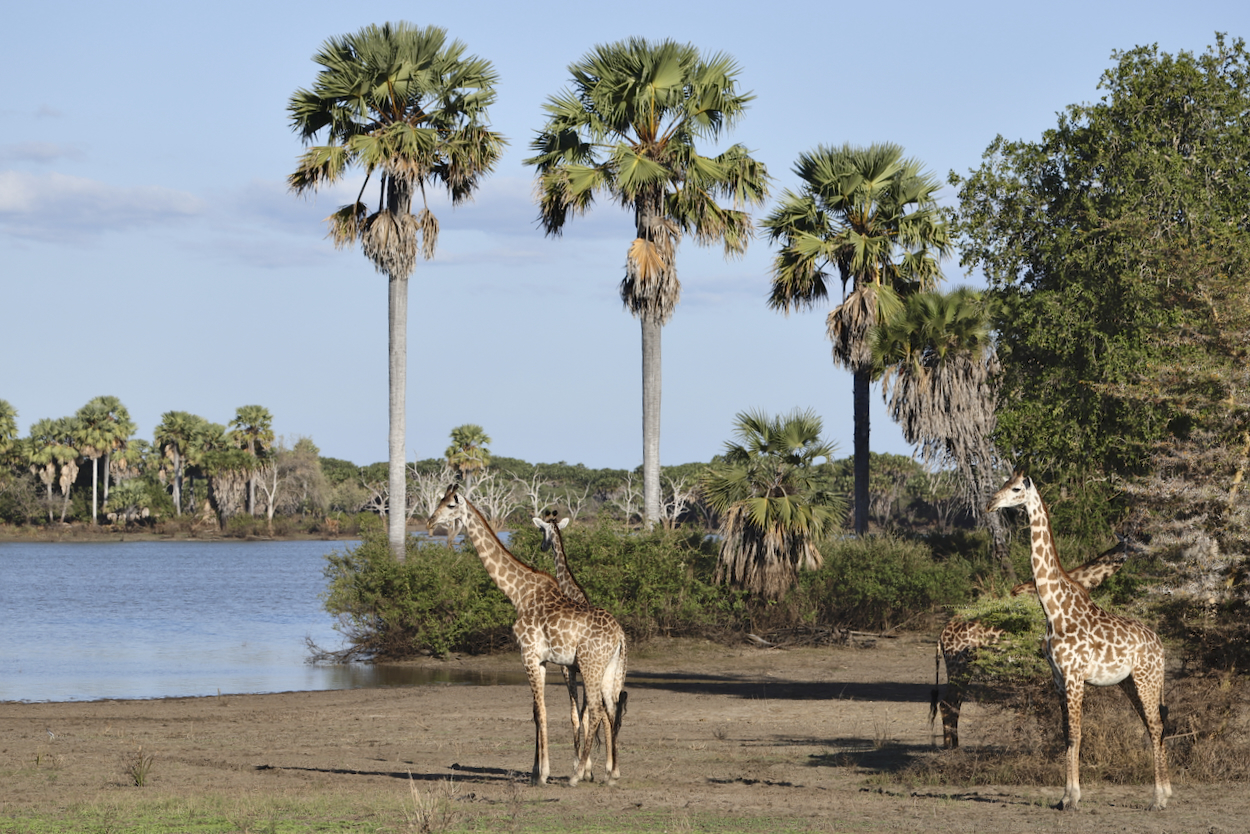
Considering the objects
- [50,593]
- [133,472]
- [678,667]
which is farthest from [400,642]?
Answer: [133,472]

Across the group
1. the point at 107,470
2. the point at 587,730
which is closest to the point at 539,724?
the point at 587,730

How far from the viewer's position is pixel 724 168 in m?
30.8

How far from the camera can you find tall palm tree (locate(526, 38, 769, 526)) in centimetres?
2967

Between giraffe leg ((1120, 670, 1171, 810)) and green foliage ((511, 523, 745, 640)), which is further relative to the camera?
green foliage ((511, 523, 745, 640))

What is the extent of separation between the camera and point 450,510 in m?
12.9

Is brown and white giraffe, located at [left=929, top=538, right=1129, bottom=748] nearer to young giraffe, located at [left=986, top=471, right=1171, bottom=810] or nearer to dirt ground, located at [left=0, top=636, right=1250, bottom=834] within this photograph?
dirt ground, located at [left=0, top=636, right=1250, bottom=834]

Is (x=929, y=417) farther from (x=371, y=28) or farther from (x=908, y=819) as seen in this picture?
(x=908, y=819)

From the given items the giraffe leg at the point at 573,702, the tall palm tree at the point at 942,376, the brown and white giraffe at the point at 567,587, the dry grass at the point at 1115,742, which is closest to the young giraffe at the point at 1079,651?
the dry grass at the point at 1115,742

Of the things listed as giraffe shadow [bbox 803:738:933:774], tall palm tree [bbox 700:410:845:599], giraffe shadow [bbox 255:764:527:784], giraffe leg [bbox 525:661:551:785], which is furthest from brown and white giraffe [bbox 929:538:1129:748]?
tall palm tree [bbox 700:410:845:599]

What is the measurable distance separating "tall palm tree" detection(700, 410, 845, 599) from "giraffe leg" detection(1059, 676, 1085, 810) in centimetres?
1507

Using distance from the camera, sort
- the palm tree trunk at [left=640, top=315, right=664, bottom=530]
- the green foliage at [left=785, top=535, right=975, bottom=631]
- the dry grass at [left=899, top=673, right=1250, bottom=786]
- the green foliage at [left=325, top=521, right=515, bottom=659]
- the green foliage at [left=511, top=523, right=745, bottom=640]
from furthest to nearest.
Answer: the palm tree trunk at [left=640, top=315, right=664, bottom=530], the green foliage at [left=785, top=535, right=975, bottom=631], the green foliage at [left=511, top=523, right=745, bottom=640], the green foliage at [left=325, top=521, right=515, bottom=659], the dry grass at [left=899, top=673, right=1250, bottom=786]

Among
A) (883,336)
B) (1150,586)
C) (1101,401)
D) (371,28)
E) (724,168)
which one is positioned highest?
(371,28)

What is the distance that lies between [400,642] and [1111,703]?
1850cm

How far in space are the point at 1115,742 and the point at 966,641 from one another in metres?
1.90
